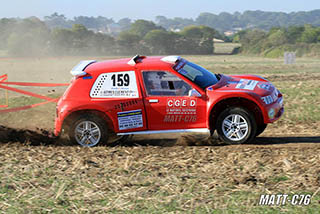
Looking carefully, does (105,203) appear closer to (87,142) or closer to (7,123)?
(87,142)

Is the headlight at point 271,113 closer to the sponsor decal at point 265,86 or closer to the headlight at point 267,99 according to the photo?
the headlight at point 267,99

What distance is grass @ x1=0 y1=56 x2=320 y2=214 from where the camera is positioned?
5645 mm

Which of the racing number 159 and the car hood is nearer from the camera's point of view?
the car hood

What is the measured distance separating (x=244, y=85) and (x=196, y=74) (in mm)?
981

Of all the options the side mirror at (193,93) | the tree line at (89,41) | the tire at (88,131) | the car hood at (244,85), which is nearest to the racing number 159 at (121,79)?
the tire at (88,131)

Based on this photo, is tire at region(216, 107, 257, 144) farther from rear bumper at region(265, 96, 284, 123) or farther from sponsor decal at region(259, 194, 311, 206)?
sponsor decal at region(259, 194, 311, 206)

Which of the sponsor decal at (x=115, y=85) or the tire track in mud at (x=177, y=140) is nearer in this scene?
the sponsor decal at (x=115, y=85)

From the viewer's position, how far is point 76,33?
3772 cm

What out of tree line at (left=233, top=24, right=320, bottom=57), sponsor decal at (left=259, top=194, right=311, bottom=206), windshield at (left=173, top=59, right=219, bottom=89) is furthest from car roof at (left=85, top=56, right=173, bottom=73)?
tree line at (left=233, top=24, right=320, bottom=57)

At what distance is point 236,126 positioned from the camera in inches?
327

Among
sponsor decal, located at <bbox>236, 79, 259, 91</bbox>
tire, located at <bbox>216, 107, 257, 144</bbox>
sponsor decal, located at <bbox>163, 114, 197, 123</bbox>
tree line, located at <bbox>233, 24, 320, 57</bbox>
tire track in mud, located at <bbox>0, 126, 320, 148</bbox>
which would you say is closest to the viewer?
tire, located at <bbox>216, 107, 257, 144</bbox>

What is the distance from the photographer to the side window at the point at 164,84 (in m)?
8.36

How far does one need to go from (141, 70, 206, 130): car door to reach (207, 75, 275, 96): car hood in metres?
0.44

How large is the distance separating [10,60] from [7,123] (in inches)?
818
